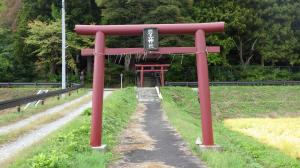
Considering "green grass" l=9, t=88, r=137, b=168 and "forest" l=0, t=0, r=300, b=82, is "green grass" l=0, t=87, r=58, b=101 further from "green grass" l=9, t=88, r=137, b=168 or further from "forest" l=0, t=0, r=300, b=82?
"green grass" l=9, t=88, r=137, b=168

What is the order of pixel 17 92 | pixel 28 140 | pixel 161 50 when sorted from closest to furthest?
pixel 161 50 < pixel 28 140 < pixel 17 92

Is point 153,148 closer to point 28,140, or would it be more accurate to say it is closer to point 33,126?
point 28,140

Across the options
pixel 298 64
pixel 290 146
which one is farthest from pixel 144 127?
pixel 298 64

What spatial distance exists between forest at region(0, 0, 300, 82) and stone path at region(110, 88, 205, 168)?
104 ft

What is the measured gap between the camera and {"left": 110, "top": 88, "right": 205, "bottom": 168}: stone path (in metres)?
10.7

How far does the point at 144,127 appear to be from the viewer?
17.8 metres

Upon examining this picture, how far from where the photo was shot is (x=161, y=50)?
42.3 ft

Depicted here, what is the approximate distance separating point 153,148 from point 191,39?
36.7 meters

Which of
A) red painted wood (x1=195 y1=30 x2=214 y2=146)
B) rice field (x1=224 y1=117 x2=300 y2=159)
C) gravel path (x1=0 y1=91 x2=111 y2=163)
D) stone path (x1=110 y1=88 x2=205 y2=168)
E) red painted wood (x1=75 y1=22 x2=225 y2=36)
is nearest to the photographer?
stone path (x1=110 y1=88 x2=205 y2=168)

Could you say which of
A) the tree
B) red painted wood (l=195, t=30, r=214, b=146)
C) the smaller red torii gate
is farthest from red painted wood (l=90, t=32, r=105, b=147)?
the tree

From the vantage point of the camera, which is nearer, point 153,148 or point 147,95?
point 153,148

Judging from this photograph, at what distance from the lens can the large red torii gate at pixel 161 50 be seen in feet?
40.8

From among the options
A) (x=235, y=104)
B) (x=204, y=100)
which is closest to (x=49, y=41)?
(x=235, y=104)

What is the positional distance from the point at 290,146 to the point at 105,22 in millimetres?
36268
